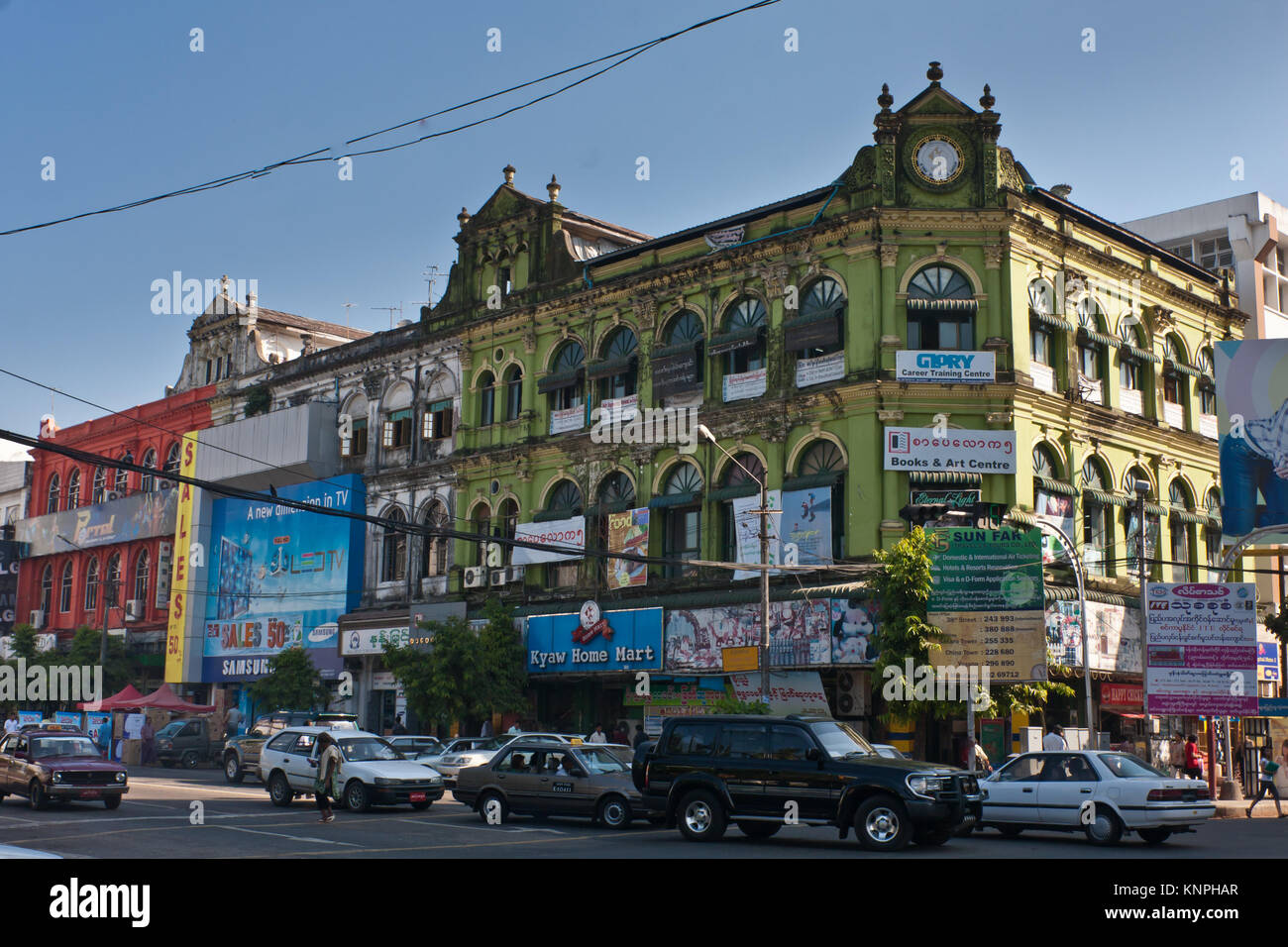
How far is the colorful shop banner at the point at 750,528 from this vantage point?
33.5 m

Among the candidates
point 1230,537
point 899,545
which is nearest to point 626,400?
point 899,545

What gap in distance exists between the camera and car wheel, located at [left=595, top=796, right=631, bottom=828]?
20.7 metres

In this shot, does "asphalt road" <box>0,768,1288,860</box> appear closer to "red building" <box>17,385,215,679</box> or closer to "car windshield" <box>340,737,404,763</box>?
"car windshield" <box>340,737,404,763</box>

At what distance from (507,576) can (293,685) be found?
1022cm

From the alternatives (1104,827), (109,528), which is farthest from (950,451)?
(109,528)

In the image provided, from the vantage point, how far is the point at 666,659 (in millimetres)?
34688

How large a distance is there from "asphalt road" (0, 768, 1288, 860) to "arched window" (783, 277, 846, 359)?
48.5ft

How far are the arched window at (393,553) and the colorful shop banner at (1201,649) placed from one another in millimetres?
25960

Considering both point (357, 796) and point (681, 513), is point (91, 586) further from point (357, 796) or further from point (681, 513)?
point (357, 796)

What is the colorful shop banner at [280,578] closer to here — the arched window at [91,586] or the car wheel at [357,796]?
the arched window at [91,586]

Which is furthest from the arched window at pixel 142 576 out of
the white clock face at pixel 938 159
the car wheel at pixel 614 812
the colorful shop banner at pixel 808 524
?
the car wheel at pixel 614 812
